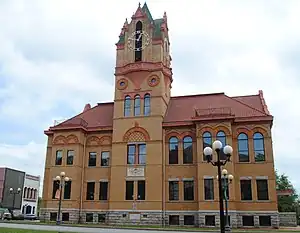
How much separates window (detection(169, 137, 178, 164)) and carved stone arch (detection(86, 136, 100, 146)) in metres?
8.39

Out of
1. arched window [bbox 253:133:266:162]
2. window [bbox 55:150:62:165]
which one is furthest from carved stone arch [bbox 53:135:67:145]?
arched window [bbox 253:133:266:162]

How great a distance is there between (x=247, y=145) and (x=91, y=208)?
1733cm

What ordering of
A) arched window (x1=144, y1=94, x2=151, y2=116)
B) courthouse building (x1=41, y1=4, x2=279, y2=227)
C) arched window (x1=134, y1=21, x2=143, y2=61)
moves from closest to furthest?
courthouse building (x1=41, y1=4, x2=279, y2=227)
arched window (x1=144, y1=94, x2=151, y2=116)
arched window (x1=134, y1=21, x2=143, y2=61)

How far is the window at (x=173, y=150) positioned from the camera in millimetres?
35531

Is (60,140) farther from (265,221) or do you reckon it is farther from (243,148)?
(265,221)

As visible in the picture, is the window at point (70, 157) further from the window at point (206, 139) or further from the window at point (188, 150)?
the window at point (206, 139)

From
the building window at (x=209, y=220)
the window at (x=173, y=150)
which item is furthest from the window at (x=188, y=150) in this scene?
the building window at (x=209, y=220)

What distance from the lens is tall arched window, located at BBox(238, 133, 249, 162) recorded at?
33719 mm

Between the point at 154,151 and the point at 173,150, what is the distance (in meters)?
1.95

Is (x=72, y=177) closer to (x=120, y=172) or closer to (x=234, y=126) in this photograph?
(x=120, y=172)

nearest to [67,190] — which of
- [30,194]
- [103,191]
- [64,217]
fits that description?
[64,217]

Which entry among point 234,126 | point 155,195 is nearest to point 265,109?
point 234,126

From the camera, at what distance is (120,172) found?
120 feet

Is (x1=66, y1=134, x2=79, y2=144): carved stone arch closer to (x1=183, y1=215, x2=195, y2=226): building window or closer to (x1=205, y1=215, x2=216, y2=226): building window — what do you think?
(x1=183, y1=215, x2=195, y2=226): building window
